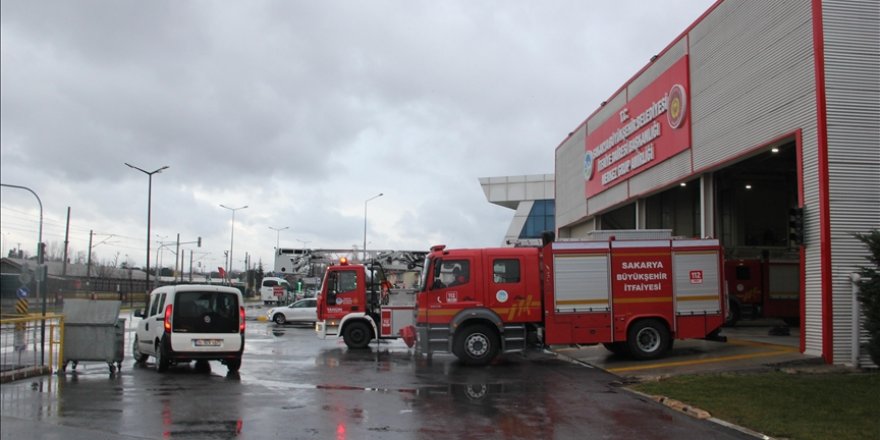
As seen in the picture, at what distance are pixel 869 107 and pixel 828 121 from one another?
1055 millimetres

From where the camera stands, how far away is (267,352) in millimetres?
18484

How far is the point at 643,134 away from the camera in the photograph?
24406 mm

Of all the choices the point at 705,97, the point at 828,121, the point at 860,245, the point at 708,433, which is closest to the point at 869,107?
the point at 828,121

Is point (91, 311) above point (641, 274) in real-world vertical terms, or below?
below

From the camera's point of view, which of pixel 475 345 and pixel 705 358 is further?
pixel 475 345

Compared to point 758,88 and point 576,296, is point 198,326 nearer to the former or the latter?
point 576,296

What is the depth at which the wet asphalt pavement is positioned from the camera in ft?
26.5

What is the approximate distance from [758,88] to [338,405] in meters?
13.1

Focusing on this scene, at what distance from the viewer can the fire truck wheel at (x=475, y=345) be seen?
15086 millimetres

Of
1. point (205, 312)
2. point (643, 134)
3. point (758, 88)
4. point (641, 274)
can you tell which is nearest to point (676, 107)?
point (643, 134)

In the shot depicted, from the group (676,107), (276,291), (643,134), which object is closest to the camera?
(676,107)

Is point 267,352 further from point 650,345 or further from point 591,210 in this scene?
point 591,210

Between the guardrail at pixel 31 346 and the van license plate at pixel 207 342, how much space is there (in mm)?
2615

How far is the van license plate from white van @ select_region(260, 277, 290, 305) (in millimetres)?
36650
